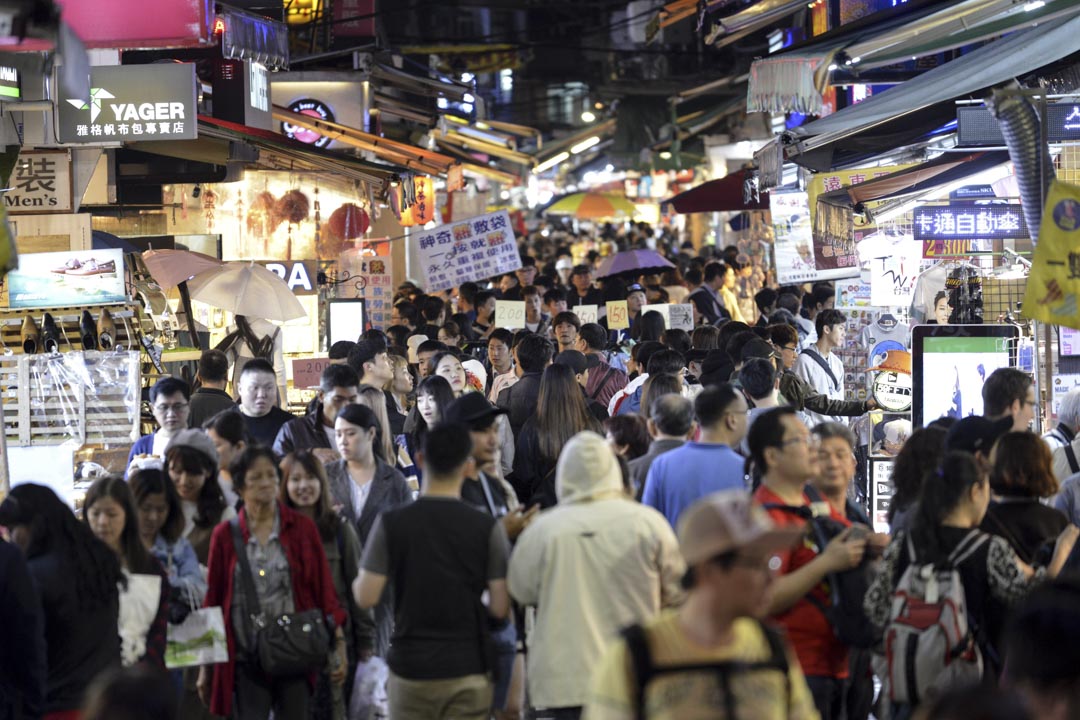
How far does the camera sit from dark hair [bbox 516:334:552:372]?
438 inches

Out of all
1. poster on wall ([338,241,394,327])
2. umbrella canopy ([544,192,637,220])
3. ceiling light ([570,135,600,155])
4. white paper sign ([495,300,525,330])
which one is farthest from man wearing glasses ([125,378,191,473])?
ceiling light ([570,135,600,155])

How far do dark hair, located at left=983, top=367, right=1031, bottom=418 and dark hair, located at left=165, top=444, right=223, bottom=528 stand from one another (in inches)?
152

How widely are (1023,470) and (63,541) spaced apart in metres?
3.77

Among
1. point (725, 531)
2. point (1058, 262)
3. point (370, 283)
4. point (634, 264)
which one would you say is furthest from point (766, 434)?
point (634, 264)

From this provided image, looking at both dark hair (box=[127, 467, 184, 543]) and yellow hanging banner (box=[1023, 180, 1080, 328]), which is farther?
yellow hanging banner (box=[1023, 180, 1080, 328])

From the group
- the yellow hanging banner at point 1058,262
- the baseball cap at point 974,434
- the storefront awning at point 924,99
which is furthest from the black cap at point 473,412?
the storefront awning at point 924,99

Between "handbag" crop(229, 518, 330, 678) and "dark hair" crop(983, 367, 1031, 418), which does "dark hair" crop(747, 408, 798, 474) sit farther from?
"dark hair" crop(983, 367, 1031, 418)

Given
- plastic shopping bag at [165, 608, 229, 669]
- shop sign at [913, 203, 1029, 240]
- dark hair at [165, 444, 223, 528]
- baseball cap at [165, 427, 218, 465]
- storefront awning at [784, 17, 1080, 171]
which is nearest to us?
plastic shopping bag at [165, 608, 229, 669]

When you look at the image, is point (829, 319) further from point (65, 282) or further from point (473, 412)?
point (473, 412)

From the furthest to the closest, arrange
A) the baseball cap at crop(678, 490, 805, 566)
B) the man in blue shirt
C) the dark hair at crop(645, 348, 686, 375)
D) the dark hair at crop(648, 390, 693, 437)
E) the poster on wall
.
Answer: the poster on wall < the dark hair at crop(645, 348, 686, 375) < the dark hair at crop(648, 390, 693, 437) < the man in blue shirt < the baseball cap at crop(678, 490, 805, 566)

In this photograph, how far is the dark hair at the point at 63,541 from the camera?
6.02m

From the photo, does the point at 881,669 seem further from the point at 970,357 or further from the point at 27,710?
the point at 970,357

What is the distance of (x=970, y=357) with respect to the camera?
1073cm

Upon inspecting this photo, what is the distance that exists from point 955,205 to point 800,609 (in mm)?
6695
